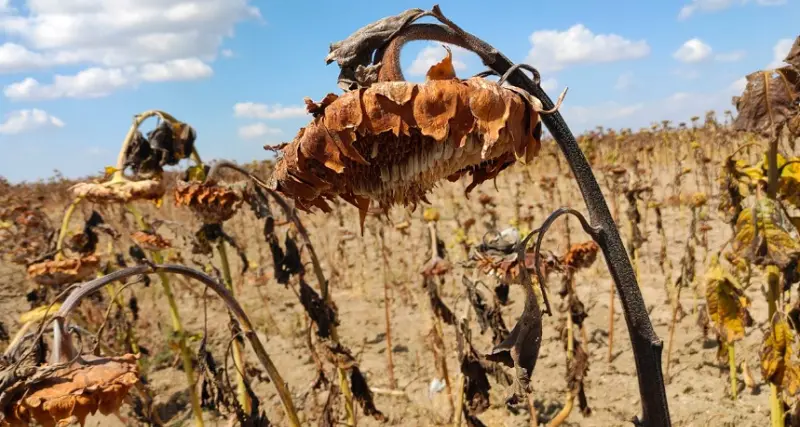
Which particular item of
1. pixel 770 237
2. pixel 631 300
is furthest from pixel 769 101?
Answer: pixel 631 300

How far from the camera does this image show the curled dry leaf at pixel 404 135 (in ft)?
3.13

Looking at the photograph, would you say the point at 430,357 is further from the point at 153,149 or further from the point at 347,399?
the point at 153,149

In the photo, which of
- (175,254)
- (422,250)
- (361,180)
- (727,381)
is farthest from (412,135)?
(422,250)

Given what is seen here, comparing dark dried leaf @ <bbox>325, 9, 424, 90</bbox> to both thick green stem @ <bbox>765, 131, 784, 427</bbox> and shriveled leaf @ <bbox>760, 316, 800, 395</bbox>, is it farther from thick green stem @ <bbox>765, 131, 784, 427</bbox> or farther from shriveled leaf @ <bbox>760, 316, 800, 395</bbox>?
shriveled leaf @ <bbox>760, 316, 800, 395</bbox>

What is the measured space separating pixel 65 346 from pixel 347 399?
1.70 m

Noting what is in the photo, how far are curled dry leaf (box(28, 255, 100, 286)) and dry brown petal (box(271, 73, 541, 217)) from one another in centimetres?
260

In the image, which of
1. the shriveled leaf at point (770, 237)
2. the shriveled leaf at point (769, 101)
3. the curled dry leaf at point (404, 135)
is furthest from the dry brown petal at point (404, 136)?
the shriveled leaf at point (770, 237)

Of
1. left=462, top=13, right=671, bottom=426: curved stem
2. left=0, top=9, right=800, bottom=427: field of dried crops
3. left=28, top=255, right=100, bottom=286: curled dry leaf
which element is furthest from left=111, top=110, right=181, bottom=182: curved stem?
left=462, top=13, right=671, bottom=426: curved stem

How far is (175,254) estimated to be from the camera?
16.8 feet

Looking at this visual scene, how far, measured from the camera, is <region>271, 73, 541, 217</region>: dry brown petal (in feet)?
3.13

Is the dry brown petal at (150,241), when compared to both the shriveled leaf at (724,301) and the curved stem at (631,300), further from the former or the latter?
the shriveled leaf at (724,301)

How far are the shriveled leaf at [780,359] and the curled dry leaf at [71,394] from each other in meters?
2.04

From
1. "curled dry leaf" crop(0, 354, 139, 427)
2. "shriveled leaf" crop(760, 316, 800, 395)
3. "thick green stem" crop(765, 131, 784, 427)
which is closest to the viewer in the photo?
"curled dry leaf" crop(0, 354, 139, 427)

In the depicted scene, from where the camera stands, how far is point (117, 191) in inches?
95.7
